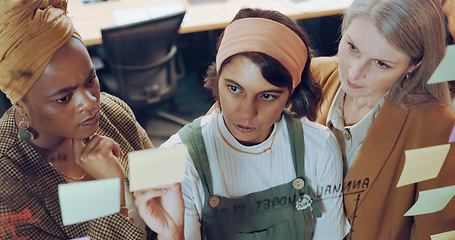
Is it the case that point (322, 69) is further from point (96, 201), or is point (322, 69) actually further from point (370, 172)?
point (96, 201)

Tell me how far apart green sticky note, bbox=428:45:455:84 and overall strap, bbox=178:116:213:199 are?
1.68 ft

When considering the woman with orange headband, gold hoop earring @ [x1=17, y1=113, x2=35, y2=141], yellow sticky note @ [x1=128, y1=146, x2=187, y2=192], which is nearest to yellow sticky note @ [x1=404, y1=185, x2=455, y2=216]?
the woman with orange headband

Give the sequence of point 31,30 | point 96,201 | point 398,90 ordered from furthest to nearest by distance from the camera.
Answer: point 398,90
point 96,201
point 31,30

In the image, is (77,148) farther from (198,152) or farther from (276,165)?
(276,165)

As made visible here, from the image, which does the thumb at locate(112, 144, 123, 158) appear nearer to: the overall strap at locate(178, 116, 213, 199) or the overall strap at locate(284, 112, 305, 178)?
the overall strap at locate(178, 116, 213, 199)

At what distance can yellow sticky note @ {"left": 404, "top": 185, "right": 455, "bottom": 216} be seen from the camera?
94 centimetres

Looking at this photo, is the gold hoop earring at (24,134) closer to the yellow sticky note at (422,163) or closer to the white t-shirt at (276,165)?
the white t-shirt at (276,165)

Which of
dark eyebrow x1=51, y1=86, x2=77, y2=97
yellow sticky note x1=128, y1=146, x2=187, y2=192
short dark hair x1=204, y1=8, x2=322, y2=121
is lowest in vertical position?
yellow sticky note x1=128, y1=146, x2=187, y2=192

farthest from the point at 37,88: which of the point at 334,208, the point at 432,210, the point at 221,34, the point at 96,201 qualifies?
the point at 432,210

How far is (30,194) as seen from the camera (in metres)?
0.68

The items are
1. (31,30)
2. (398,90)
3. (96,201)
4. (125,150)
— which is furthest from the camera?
(398,90)

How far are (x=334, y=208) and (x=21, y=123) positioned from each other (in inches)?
28.4

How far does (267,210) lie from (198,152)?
0.76 feet

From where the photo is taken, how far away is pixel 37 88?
60 cm
